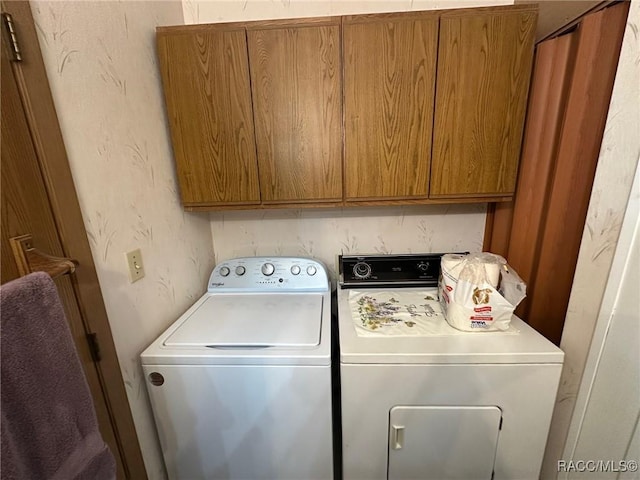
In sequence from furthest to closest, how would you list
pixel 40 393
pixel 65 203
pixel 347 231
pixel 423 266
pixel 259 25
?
pixel 347 231 < pixel 423 266 < pixel 259 25 < pixel 65 203 < pixel 40 393

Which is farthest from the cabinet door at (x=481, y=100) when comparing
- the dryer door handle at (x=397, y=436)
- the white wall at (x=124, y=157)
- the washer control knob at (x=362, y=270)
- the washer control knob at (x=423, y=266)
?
the white wall at (x=124, y=157)

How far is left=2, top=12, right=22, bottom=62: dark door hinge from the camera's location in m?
0.63

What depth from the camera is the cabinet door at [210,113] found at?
3.71 ft

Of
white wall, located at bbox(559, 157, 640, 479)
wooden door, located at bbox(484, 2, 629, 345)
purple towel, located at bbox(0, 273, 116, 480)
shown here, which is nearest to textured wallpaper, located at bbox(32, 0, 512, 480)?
purple towel, located at bbox(0, 273, 116, 480)

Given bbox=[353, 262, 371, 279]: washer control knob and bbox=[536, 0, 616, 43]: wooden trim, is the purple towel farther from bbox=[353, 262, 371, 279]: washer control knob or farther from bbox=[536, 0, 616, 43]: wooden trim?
bbox=[536, 0, 616, 43]: wooden trim

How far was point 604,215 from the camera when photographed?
0.87 m

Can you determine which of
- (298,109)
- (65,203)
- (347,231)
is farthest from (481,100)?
(65,203)

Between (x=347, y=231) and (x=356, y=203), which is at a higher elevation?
(x=356, y=203)

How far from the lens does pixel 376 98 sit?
114 cm

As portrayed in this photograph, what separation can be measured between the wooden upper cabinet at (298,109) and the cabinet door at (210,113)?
6 cm

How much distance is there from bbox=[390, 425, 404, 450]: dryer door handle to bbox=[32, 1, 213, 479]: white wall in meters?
0.98

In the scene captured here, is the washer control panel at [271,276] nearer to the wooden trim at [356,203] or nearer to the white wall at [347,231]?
the white wall at [347,231]

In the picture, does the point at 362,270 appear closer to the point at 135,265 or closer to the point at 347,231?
the point at 347,231

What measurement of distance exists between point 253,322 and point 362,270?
65 centimetres
